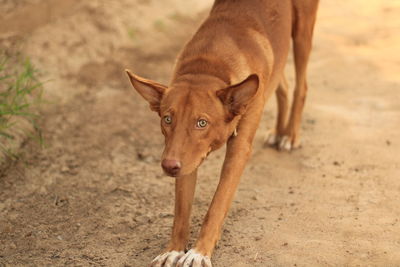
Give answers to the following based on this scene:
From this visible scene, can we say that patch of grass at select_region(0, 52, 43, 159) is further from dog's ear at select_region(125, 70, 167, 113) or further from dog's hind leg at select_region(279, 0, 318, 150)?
dog's hind leg at select_region(279, 0, 318, 150)

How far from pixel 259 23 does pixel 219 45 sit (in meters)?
0.59

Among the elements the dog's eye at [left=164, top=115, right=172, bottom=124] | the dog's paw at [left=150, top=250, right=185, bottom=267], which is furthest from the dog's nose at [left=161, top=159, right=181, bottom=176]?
the dog's paw at [left=150, top=250, right=185, bottom=267]

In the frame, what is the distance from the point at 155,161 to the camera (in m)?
5.46

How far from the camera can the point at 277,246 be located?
400cm

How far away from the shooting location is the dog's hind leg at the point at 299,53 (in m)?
5.31

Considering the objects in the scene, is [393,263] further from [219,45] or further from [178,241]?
[219,45]

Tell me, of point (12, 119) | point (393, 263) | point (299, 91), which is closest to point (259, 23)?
point (299, 91)

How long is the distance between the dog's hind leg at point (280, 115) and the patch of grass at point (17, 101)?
6.95 ft

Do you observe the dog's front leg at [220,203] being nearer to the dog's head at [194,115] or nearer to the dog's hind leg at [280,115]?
the dog's head at [194,115]

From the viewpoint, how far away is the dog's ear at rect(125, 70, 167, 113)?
12.5 ft

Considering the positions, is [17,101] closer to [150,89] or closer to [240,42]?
[150,89]

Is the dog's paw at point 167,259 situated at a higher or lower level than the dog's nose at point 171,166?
lower

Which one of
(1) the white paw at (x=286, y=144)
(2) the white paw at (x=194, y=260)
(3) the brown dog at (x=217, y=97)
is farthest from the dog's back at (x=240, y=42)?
(2) the white paw at (x=194, y=260)

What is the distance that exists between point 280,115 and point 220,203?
2065 mm
